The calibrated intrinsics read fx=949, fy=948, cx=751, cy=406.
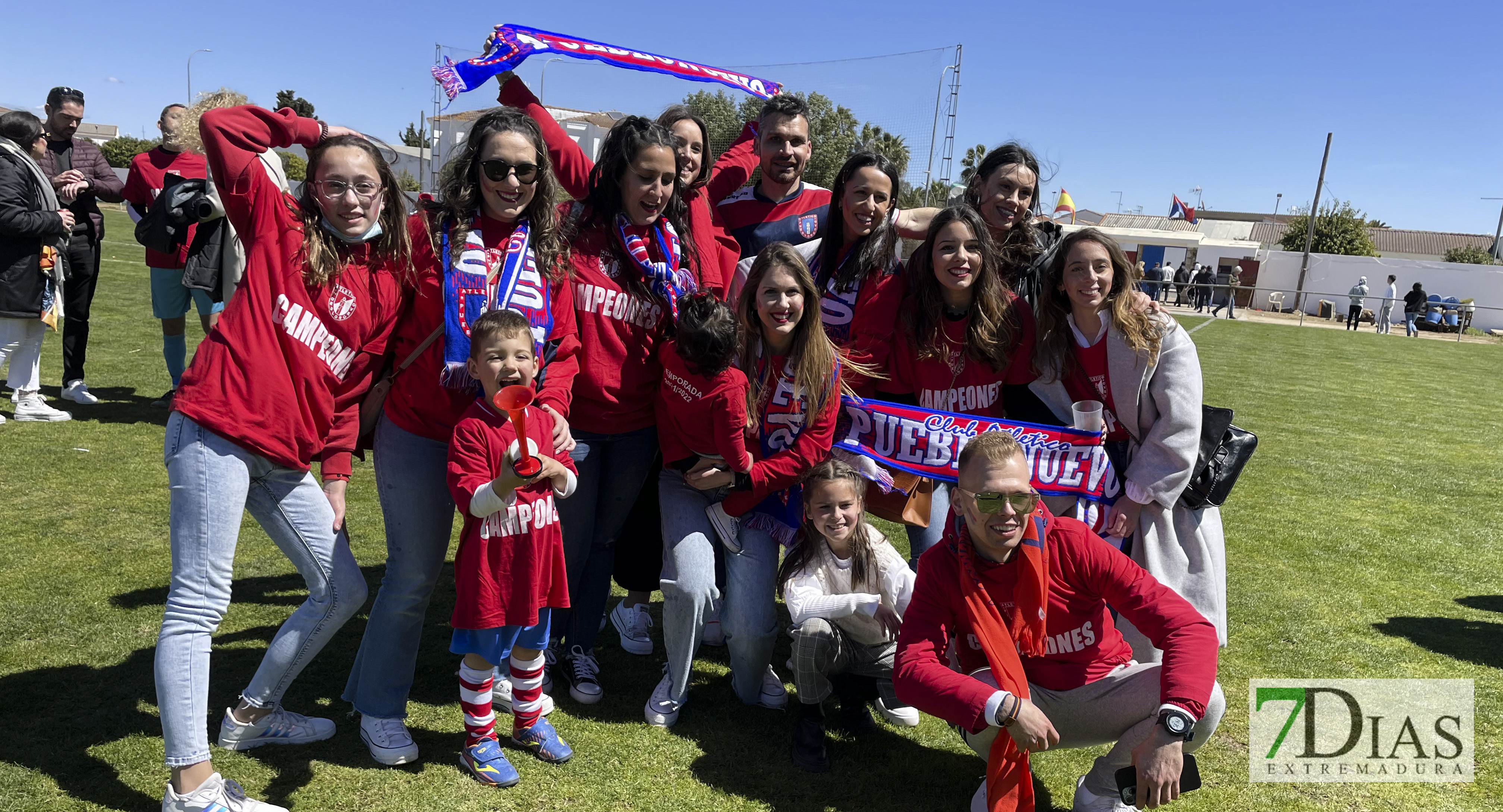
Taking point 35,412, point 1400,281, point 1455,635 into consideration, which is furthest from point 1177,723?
point 1400,281

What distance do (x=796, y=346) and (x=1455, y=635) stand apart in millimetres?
4140

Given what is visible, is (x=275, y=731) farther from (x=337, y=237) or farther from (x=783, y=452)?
(x=783, y=452)

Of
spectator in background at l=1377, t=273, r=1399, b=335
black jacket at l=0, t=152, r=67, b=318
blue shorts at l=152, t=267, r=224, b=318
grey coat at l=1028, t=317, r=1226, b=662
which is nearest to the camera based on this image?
grey coat at l=1028, t=317, r=1226, b=662

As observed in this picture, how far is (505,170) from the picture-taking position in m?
3.29

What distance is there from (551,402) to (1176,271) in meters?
45.6

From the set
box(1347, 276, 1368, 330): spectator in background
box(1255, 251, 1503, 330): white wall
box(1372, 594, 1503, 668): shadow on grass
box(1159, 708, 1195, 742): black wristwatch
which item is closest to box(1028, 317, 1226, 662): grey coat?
box(1159, 708, 1195, 742): black wristwatch

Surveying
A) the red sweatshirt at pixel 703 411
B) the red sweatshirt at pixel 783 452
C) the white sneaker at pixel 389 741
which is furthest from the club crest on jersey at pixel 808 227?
the white sneaker at pixel 389 741

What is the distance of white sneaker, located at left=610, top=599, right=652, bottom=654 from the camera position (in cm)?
456

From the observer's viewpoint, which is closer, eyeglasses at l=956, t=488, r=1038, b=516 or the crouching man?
the crouching man

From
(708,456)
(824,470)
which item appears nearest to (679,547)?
(708,456)

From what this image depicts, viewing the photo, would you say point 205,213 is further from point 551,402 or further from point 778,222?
point 778,222

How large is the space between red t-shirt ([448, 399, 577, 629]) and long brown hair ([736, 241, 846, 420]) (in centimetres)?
97

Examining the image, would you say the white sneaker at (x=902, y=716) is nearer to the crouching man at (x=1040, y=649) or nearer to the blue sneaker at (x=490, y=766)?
the crouching man at (x=1040, y=649)

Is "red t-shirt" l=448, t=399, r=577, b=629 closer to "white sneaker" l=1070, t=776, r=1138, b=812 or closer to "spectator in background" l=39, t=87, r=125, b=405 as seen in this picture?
"white sneaker" l=1070, t=776, r=1138, b=812
